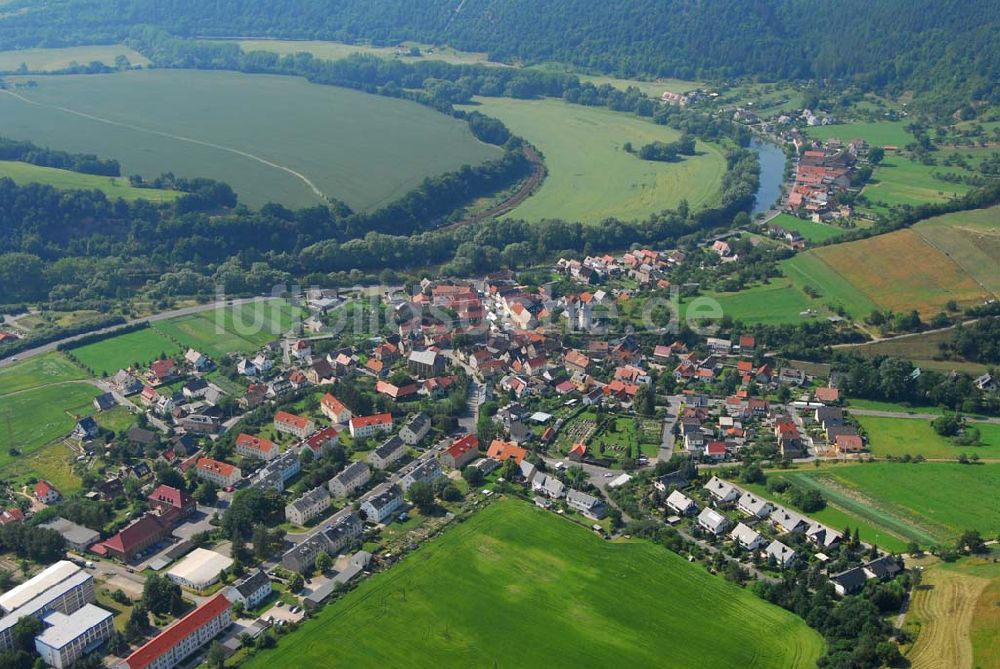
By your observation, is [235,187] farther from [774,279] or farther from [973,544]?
[973,544]

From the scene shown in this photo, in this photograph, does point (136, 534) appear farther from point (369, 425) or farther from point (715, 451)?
point (715, 451)

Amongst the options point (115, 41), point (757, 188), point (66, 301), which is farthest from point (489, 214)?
point (115, 41)

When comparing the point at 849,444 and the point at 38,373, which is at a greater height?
the point at 849,444

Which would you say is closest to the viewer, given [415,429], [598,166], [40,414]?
[415,429]

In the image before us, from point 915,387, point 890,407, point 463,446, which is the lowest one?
point 463,446

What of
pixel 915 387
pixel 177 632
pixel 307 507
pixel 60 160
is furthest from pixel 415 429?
pixel 60 160

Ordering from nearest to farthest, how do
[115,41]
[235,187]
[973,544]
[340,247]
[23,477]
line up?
[973,544]
[23,477]
[340,247]
[235,187]
[115,41]

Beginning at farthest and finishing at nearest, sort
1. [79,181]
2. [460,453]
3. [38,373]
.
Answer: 1. [79,181]
2. [38,373]
3. [460,453]

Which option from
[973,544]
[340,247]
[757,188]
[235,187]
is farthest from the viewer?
[757,188]
